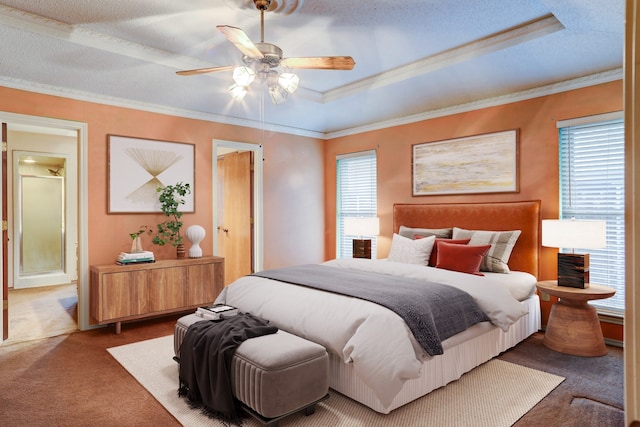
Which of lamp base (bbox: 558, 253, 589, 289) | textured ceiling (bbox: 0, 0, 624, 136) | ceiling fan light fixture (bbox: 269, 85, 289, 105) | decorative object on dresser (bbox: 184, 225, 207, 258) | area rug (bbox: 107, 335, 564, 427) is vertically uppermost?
textured ceiling (bbox: 0, 0, 624, 136)

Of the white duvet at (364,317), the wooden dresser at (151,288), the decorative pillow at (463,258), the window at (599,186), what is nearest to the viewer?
the white duvet at (364,317)

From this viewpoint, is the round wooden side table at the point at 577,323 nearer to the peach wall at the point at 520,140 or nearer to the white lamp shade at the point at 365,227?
the peach wall at the point at 520,140

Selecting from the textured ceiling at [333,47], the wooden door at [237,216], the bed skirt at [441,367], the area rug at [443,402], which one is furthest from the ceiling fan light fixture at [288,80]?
the wooden door at [237,216]

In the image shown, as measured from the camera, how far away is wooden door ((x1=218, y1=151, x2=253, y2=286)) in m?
5.70

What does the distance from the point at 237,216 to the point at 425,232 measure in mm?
2815

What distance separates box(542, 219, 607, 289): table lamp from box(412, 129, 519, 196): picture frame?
35.4 inches

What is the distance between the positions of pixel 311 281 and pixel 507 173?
2618mm

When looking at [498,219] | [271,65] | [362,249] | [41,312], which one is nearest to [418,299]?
[271,65]

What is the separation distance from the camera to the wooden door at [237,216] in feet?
18.7

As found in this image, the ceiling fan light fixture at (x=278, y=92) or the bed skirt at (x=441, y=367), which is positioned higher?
the ceiling fan light fixture at (x=278, y=92)

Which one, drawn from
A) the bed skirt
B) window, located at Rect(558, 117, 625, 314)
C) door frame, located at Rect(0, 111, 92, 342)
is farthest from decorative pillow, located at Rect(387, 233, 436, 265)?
door frame, located at Rect(0, 111, 92, 342)

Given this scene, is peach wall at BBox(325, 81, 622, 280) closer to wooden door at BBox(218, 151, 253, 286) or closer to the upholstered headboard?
the upholstered headboard

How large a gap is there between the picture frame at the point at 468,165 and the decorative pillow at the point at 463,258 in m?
1.01

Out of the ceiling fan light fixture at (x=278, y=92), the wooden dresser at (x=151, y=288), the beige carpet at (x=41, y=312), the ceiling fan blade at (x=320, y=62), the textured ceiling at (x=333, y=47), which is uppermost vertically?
the textured ceiling at (x=333, y=47)
